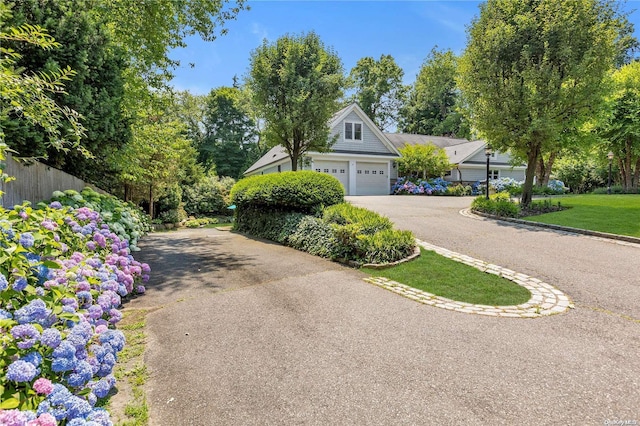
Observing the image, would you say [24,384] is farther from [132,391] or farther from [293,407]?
[293,407]

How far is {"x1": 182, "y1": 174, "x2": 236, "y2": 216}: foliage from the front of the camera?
78.2ft

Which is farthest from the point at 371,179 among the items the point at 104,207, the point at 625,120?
the point at 104,207

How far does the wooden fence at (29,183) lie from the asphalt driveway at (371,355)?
216cm

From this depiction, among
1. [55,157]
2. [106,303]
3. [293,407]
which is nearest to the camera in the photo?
[293,407]

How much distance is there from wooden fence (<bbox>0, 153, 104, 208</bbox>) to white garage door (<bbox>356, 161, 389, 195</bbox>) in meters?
18.8

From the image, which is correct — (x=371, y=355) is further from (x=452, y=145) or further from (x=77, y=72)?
(x=452, y=145)

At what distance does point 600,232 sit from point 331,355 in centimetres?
954

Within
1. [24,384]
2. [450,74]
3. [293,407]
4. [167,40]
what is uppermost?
[450,74]

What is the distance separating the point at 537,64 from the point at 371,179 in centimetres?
1305

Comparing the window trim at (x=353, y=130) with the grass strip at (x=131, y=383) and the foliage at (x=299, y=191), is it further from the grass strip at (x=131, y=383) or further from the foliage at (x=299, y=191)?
the grass strip at (x=131, y=383)

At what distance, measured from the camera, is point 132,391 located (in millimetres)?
2777

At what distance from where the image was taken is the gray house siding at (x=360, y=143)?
22.5 metres

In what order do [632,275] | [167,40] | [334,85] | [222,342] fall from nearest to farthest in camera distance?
[222,342] → [632,275] → [167,40] → [334,85]

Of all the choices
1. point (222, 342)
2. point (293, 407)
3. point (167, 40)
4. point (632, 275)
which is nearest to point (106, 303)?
point (222, 342)
